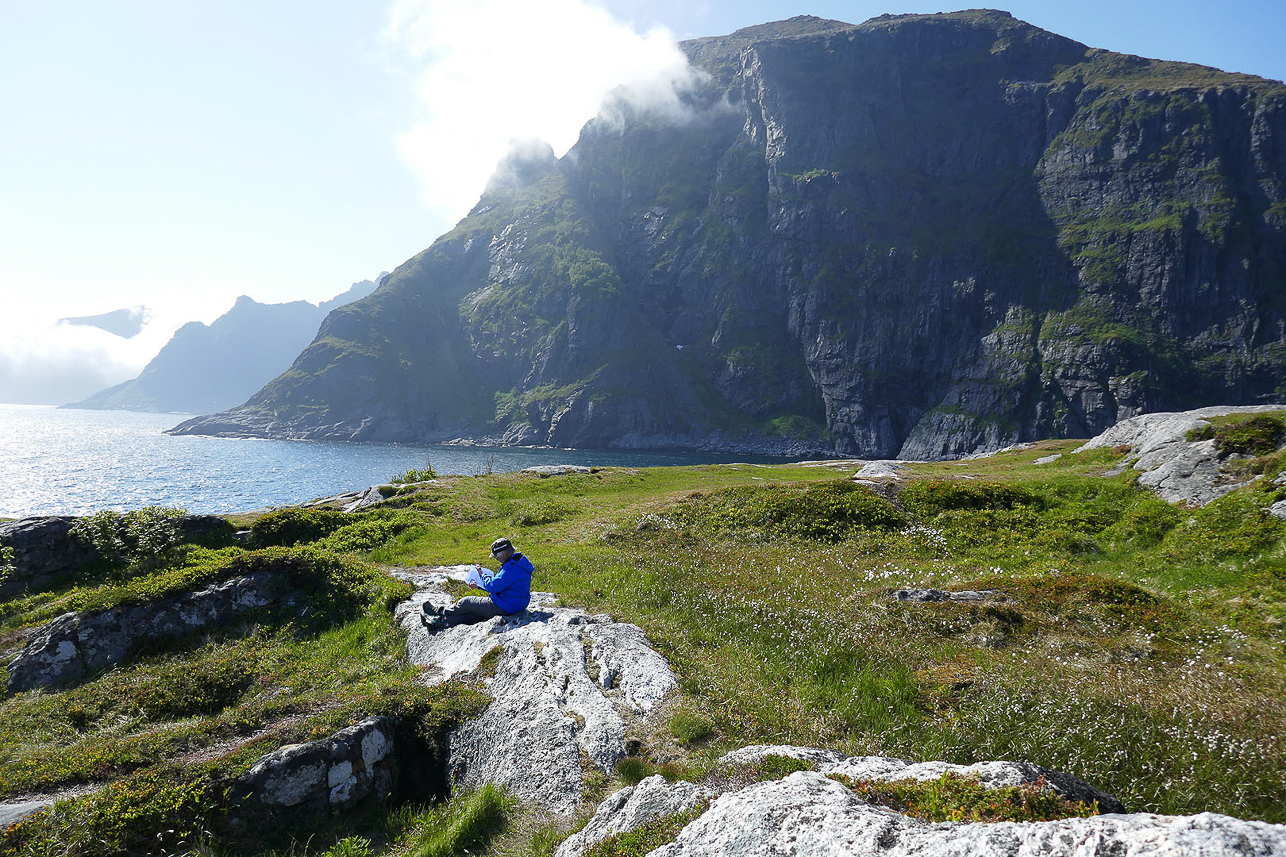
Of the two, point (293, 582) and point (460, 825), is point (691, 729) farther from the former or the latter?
point (293, 582)

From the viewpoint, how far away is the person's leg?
514 inches

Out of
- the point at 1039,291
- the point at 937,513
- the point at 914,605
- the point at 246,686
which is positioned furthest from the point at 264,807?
the point at 1039,291

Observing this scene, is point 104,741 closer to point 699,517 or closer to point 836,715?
point 836,715

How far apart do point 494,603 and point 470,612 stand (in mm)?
613

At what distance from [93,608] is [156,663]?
2.43 meters

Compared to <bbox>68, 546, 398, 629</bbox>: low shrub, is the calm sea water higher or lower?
lower

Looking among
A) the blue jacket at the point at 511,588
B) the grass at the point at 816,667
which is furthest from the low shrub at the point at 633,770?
the blue jacket at the point at 511,588

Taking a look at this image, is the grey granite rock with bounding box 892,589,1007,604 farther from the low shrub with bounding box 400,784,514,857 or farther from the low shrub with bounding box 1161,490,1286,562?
the low shrub with bounding box 400,784,514,857

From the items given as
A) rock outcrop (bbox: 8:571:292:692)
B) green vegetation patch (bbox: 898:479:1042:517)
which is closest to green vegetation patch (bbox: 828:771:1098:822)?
rock outcrop (bbox: 8:571:292:692)

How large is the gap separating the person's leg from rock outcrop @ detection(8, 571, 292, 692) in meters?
5.66

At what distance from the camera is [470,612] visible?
42.8ft

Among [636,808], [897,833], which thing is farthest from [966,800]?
[636,808]

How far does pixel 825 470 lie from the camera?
4894 cm

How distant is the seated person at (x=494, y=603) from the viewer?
42.7ft
